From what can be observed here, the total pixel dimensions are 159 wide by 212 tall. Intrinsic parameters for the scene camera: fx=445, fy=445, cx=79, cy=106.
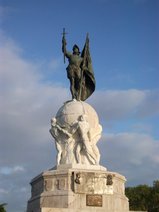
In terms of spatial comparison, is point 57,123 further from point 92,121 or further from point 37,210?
point 37,210

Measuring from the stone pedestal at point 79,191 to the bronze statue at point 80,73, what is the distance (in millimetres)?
5083

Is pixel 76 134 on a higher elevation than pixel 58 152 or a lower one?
higher

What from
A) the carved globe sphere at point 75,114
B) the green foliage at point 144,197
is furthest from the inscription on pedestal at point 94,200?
the green foliage at point 144,197

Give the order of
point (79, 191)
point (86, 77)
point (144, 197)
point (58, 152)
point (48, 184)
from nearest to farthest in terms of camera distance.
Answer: point (79, 191) → point (48, 184) → point (58, 152) → point (86, 77) → point (144, 197)

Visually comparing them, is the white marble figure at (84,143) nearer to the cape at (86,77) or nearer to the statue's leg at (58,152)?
the statue's leg at (58,152)

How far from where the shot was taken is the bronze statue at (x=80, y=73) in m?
25.2

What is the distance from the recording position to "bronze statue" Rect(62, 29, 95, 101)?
82.5 feet

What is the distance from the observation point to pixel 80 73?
25297 millimetres

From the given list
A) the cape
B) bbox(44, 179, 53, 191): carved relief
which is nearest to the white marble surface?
bbox(44, 179, 53, 191): carved relief

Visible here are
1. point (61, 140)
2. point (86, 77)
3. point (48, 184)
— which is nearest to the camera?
point (48, 184)

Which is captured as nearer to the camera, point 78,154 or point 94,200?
point 94,200

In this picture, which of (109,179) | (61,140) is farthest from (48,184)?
(109,179)

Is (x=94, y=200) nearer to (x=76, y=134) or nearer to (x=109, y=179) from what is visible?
(x=109, y=179)

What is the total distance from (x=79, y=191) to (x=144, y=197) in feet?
98.4
